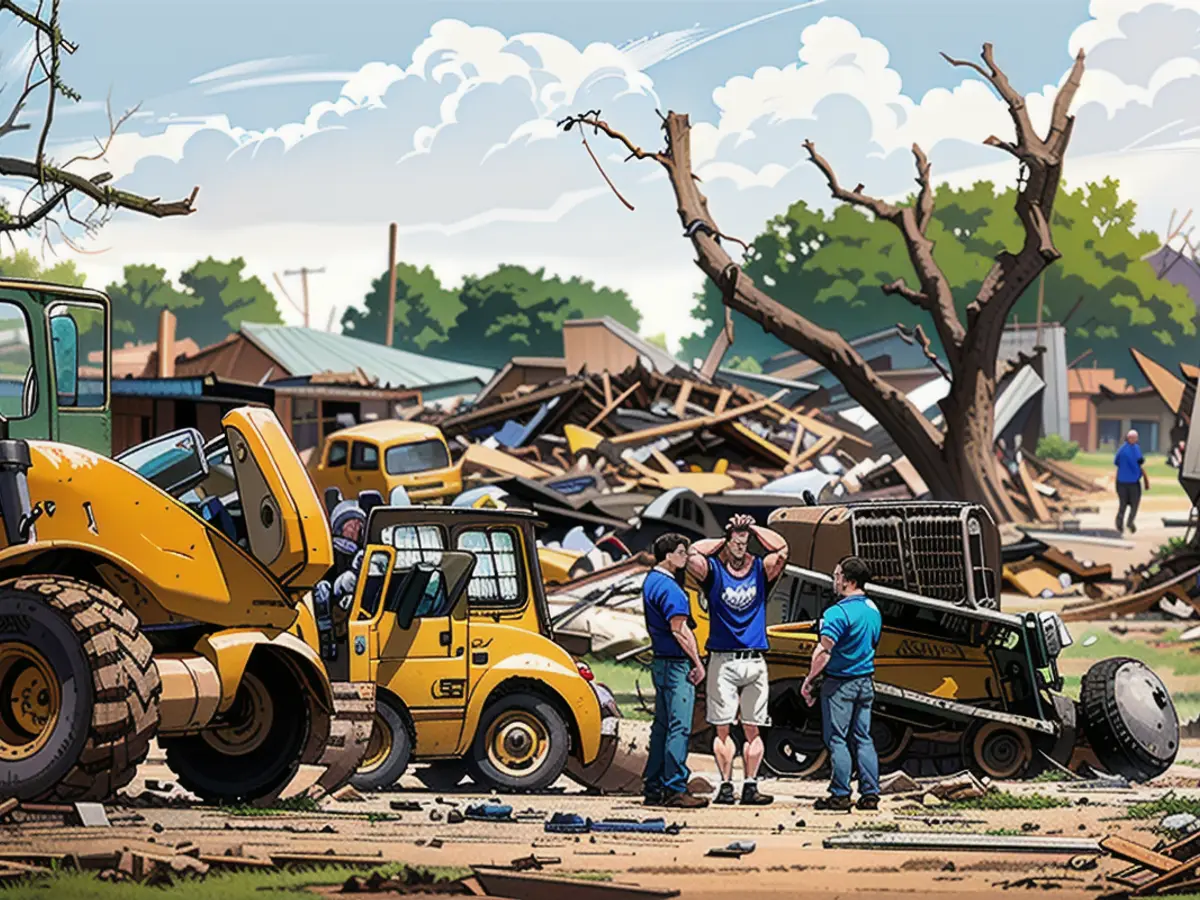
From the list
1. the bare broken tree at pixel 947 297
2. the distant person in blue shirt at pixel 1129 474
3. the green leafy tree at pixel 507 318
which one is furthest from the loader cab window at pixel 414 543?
the green leafy tree at pixel 507 318

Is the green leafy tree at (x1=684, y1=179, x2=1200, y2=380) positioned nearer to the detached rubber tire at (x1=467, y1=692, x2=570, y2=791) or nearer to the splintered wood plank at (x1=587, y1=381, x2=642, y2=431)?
the splintered wood plank at (x1=587, y1=381, x2=642, y2=431)

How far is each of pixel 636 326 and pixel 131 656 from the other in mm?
113956

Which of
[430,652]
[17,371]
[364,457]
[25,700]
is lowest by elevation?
[25,700]

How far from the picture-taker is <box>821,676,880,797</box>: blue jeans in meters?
11.1

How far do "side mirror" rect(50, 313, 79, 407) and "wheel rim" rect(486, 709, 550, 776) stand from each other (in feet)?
11.2

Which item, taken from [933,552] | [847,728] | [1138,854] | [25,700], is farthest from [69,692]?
[933,552]

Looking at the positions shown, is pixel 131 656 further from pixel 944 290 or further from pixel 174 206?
pixel 944 290

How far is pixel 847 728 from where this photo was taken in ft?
36.8

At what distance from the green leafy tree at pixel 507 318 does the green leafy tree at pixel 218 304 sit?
14583 mm

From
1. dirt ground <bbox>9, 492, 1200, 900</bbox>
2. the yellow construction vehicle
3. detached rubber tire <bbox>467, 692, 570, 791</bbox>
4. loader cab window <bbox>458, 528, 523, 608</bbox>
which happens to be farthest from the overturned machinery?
the yellow construction vehicle

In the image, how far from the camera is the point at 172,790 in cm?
1114

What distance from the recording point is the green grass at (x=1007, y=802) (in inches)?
435

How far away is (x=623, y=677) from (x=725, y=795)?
7.67 m

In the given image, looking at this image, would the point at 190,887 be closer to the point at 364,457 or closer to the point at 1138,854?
the point at 1138,854
